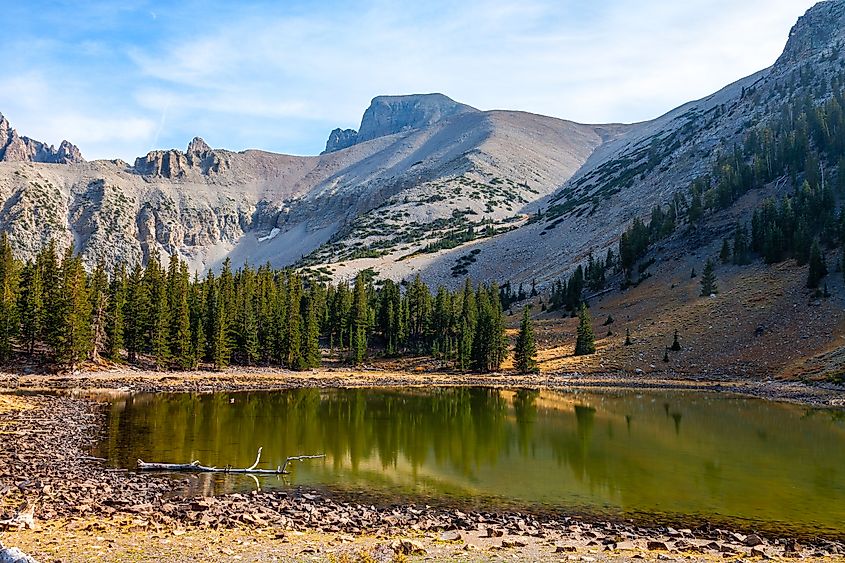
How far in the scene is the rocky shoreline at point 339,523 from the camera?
645 inches

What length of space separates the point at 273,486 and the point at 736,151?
164 m

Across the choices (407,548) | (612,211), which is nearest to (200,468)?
(407,548)

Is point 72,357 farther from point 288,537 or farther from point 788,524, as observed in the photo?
point 788,524

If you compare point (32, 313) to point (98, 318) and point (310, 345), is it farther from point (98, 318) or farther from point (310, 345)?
point (310, 345)

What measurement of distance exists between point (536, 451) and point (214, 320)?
203ft

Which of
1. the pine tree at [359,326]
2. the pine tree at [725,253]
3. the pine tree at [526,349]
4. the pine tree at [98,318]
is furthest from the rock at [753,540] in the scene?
the pine tree at [725,253]

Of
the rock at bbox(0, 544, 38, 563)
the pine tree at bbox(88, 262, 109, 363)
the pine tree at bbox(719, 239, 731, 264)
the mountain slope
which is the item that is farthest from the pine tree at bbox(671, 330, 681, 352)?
the rock at bbox(0, 544, 38, 563)

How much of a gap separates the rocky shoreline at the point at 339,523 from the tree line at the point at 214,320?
50.7m

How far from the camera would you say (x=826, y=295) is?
79.8m

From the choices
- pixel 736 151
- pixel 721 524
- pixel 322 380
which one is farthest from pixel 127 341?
pixel 736 151

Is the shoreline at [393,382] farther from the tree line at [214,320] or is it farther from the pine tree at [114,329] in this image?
the tree line at [214,320]

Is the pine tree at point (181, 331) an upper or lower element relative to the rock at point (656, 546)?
upper

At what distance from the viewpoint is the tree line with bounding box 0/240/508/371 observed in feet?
226

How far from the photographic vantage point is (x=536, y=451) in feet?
113
